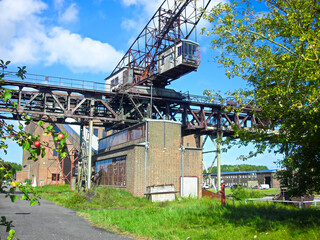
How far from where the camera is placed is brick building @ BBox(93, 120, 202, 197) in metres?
25.2

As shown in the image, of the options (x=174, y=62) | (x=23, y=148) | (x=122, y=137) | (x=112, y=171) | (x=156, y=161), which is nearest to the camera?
(x=23, y=148)

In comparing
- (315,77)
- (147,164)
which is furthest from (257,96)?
(147,164)

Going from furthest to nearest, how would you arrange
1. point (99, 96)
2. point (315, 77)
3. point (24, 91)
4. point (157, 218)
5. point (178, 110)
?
1. point (178, 110)
2. point (99, 96)
3. point (24, 91)
4. point (157, 218)
5. point (315, 77)

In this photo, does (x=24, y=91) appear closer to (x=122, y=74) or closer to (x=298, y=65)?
(x=122, y=74)

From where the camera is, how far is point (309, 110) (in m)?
8.74

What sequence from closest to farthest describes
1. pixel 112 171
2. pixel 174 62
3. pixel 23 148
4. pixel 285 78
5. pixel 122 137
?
pixel 23 148
pixel 285 78
pixel 112 171
pixel 122 137
pixel 174 62

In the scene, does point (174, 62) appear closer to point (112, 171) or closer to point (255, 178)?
point (112, 171)

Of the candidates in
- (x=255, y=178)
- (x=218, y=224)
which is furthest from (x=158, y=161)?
(x=255, y=178)

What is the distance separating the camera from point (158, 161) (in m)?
25.8

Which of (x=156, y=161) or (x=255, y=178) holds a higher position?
(x=156, y=161)

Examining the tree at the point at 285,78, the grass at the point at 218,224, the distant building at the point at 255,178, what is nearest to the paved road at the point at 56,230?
the grass at the point at 218,224

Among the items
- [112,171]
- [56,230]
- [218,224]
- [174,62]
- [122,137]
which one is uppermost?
[174,62]

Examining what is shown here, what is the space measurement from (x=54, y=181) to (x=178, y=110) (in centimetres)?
3054

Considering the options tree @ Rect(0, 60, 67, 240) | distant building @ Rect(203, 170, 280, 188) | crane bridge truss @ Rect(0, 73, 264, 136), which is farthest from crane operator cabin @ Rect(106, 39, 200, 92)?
distant building @ Rect(203, 170, 280, 188)
